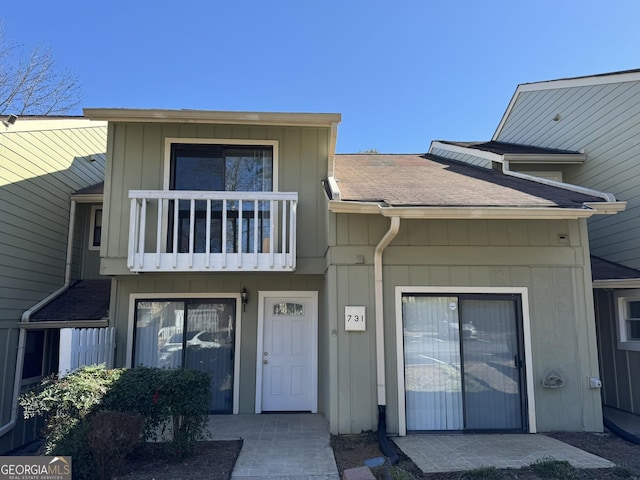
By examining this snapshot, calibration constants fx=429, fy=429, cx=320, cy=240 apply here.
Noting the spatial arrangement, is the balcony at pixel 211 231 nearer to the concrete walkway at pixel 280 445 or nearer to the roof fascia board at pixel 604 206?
the concrete walkway at pixel 280 445

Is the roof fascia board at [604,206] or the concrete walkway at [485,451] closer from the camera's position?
the concrete walkway at [485,451]

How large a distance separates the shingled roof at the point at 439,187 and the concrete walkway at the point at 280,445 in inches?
125

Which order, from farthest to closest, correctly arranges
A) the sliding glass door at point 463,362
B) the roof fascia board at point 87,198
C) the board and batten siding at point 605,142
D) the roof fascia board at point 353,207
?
1. the roof fascia board at point 87,198
2. the board and batten siding at point 605,142
3. the sliding glass door at point 463,362
4. the roof fascia board at point 353,207

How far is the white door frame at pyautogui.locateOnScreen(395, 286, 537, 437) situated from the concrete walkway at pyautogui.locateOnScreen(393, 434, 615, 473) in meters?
0.25

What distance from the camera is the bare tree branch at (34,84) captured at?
13.6 metres

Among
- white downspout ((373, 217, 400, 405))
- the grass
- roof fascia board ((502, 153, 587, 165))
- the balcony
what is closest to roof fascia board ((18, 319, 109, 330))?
the balcony

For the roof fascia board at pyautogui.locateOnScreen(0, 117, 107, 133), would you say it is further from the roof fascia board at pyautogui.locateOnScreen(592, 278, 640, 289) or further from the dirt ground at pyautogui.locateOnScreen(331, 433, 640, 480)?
the roof fascia board at pyautogui.locateOnScreen(592, 278, 640, 289)

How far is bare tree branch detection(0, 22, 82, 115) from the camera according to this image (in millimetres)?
13602

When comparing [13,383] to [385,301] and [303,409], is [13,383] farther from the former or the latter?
[385,301]

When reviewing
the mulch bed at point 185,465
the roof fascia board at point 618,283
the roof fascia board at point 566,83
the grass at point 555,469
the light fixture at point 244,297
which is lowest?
the mulch bed at point 185,465

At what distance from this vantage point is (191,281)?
7441 millimetres

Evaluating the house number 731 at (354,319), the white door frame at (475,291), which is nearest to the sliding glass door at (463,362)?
the white door frame at (475,291)
